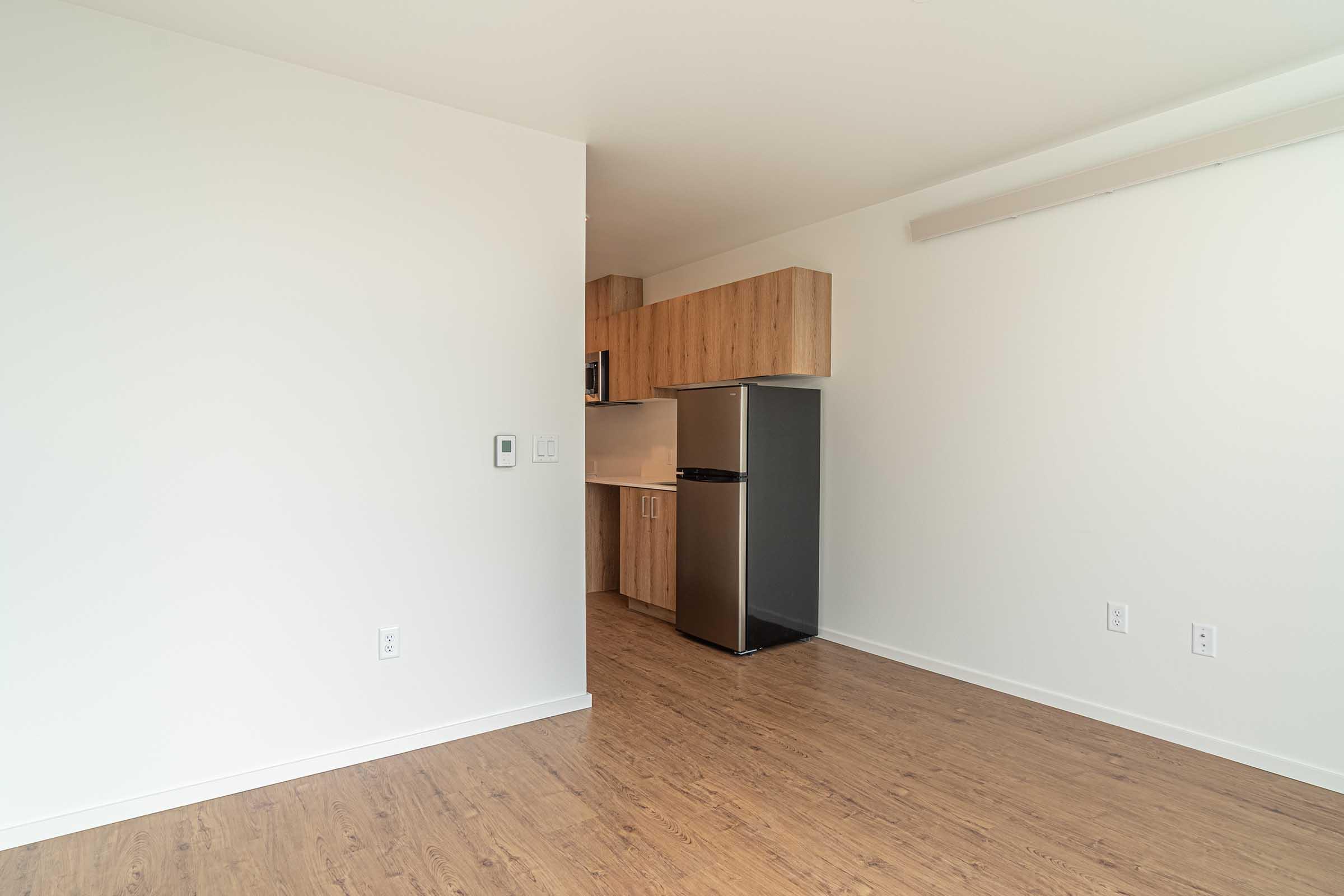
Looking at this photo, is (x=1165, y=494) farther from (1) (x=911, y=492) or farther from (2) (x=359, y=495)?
(2) (x=359, y=495)

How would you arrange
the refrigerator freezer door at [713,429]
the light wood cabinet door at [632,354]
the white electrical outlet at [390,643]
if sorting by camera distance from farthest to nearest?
1. the light wood cabinet door at [632,354]
2. the refrigerator freezer door at [713,429]
3. the white electrical outlet at [390,643]

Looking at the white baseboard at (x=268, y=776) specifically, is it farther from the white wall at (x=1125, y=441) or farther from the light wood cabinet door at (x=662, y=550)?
the white wall at (x=1125, y=441)

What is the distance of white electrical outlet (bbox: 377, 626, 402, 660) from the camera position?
9.08 ft

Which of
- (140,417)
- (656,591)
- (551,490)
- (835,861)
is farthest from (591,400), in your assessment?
(835,861)

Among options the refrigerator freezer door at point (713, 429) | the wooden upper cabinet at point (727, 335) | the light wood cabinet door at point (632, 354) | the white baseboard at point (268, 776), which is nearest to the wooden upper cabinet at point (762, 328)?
the wooden upper cabinet at point (727, 335)

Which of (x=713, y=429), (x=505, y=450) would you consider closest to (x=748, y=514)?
(x=713, y=429)

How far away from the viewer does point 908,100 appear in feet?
9.30

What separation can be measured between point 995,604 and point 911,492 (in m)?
0.69

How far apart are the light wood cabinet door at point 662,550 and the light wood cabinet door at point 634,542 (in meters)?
0.05

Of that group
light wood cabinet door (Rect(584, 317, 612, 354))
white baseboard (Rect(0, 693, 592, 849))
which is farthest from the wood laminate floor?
light wood cabinet door (Rect(584, 317, 612, 354))

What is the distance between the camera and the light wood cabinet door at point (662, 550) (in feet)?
15.1

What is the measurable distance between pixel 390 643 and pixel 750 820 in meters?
1.43

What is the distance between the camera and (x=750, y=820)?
7.55ft

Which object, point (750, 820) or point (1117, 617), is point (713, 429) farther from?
point (750, 820)
